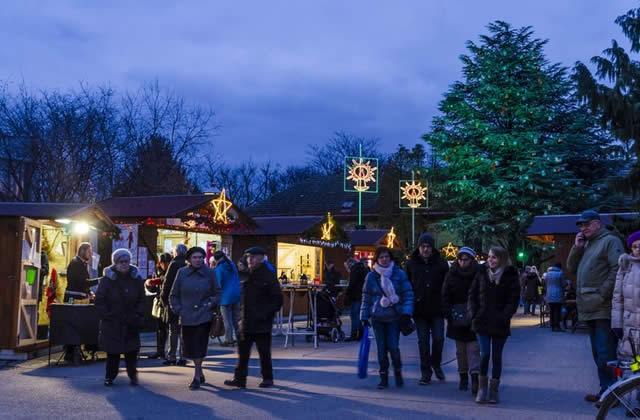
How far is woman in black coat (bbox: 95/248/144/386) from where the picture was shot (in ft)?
31.8

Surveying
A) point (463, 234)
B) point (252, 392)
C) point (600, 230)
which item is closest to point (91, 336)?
point (252, 392)

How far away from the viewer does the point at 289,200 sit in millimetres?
56094

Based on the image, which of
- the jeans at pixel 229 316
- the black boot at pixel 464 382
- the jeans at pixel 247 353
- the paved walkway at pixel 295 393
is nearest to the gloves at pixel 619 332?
the paved walkway at pixel 295 393

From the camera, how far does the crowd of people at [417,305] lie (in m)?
8.14

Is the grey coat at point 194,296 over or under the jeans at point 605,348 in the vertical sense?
over

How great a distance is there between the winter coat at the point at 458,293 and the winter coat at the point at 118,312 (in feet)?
12.5

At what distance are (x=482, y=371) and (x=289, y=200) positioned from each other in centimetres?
4795

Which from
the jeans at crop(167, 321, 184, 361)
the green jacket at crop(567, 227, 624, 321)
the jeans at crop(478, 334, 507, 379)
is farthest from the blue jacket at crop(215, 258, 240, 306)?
the green jacket at crop(567, 227, 624, 321)

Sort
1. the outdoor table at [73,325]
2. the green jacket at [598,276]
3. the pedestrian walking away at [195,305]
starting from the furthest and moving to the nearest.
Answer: the outdoor table at [73,325] → the pedestrian walking away at [195,305] → the green jacket at [598,276]

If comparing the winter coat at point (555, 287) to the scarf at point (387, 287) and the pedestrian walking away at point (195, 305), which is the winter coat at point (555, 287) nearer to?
the scarf at point (387, 287)

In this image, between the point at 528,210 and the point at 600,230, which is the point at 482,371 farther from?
the point at 528,210

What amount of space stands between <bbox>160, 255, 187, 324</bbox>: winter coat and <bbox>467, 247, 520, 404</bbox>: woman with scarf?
4.97 m

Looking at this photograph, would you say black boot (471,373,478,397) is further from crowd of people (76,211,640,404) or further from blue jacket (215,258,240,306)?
blue jacket (215,258,240,306)

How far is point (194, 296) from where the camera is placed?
9586mm
